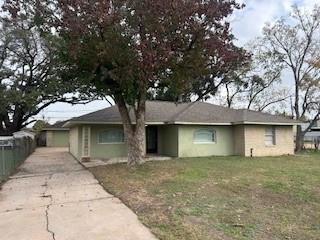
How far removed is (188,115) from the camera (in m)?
22.5

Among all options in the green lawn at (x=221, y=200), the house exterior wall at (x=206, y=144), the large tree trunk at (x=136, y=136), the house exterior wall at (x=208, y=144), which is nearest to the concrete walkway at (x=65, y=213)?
the green lawn at (x=221, y=200)

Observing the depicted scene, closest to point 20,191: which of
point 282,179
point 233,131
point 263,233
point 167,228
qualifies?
point 167,228

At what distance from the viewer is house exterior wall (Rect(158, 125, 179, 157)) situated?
2189cm

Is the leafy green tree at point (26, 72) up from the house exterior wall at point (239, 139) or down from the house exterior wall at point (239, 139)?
up

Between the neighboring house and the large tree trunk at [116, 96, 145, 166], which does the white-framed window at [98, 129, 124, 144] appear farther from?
the neighboring house

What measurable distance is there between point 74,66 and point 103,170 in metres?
4.66

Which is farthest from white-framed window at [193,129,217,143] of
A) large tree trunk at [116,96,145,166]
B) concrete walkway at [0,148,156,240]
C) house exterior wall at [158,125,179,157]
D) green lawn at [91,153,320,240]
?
concrete walkway at [0,148,156,240]

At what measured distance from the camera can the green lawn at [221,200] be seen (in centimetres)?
697

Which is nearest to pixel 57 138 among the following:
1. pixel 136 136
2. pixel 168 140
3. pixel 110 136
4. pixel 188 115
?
pixel 110 136

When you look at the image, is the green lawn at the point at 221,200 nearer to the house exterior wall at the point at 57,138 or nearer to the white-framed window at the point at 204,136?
the white-framed window at the point at 204,136

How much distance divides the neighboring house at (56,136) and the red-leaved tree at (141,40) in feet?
102

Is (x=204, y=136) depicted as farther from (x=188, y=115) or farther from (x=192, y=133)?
(x=188, y=115)

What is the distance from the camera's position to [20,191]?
11.4 m

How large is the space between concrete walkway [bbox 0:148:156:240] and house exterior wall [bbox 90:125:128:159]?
8416 millimetres
